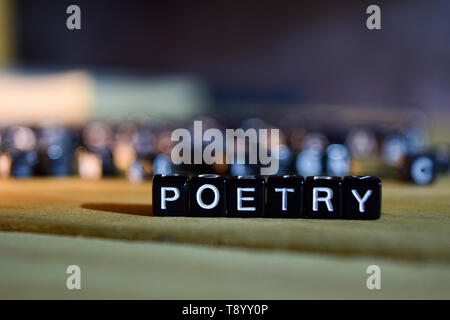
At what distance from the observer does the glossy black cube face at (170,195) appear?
11.8 ft

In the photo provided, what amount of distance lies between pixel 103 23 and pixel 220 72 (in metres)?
2.95

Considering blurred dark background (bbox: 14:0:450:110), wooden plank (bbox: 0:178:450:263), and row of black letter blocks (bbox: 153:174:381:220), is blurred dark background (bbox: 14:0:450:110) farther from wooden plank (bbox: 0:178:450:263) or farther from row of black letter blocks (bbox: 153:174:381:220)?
row of black letter blocks (bbox: 153:174:381:220)

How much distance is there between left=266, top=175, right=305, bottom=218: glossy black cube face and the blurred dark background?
1053cm

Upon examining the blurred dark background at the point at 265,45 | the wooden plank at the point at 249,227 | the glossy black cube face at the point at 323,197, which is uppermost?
the blurred dark background at the point at 265,45

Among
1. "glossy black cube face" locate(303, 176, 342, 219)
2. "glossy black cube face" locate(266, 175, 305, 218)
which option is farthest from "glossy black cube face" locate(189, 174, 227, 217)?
"glossy black cube face" locate(303, 176, 342, 219)

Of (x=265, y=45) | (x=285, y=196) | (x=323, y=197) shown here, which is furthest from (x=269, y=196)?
(x=265, y=45)

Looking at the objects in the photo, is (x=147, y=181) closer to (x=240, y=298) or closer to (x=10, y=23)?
(x=240, y=298)

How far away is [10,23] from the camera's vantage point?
12984 mm

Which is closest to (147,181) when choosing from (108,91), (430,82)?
(108,91)

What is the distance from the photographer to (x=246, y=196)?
362cm

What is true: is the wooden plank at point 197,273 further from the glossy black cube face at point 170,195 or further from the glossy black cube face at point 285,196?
the glossy black cube face at point 285,196

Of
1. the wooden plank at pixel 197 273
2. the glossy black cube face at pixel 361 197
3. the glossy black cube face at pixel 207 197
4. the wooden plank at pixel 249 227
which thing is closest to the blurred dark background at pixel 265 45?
the wooden plank at pixel 249 227

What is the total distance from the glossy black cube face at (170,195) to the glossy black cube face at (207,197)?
0.04 metres

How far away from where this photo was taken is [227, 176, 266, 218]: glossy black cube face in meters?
3.57
